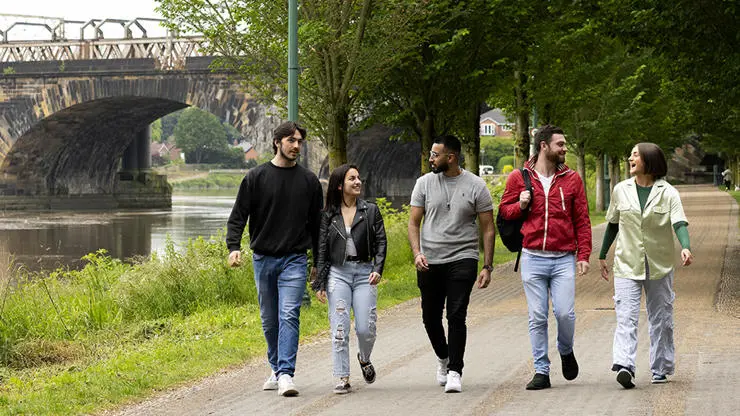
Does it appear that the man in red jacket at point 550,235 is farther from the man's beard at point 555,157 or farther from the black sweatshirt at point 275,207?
the black sweatshirt at point 275,207

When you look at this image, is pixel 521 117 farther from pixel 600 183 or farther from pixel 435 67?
pixel 600 183

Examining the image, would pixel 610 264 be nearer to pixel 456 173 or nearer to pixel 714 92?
pixel 714 92

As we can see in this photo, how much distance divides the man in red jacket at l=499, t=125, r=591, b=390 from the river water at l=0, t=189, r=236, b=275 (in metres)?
18.6

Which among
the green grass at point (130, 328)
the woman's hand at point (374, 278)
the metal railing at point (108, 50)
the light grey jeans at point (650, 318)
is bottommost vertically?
the green grass at point (130, 328)

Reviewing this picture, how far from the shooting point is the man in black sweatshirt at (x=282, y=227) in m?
7.73

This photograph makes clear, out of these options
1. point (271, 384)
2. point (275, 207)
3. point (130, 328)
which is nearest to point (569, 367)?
point (271, 384)

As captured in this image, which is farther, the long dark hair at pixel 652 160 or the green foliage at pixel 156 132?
the green foliage at pixel 156 132

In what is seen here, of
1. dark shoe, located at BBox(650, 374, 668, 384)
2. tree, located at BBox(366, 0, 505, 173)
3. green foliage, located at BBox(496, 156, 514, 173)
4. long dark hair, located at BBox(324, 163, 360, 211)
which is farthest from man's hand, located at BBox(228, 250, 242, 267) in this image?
green foliage, located at BBox(496, 156, 514, 173)

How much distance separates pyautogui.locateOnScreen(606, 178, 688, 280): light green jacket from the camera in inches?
299

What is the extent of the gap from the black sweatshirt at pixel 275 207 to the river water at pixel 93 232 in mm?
17709

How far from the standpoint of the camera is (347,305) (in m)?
7.80

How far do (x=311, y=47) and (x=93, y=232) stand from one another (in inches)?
1003

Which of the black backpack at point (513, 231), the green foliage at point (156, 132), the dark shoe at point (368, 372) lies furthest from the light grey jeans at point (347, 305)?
the green foliage at point (156, 132)

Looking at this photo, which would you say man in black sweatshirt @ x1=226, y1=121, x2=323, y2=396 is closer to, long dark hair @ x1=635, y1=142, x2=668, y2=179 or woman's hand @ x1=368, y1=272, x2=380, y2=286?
woman's hand @ x1=368, y1=272, x2=380, y2=286
